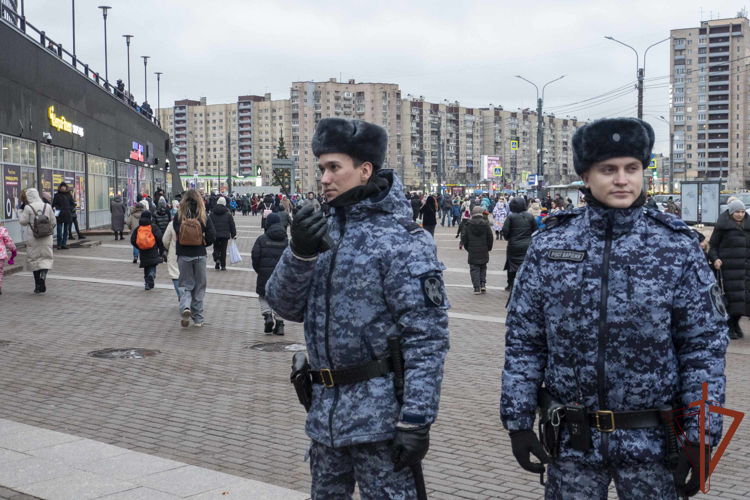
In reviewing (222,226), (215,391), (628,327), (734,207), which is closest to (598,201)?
(628,327)

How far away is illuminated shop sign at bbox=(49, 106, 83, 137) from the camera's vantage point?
28.8 m

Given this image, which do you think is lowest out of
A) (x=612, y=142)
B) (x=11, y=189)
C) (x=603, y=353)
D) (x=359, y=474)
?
(x=359, y=474)

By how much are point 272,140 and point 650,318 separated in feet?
567

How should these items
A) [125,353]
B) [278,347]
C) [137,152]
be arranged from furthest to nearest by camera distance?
[137,152]
[278,347]
[125,353]

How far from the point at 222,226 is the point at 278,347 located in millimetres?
8404

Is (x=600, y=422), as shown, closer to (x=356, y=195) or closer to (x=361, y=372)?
(x=361, y=372)

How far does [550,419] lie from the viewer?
2.72 metres

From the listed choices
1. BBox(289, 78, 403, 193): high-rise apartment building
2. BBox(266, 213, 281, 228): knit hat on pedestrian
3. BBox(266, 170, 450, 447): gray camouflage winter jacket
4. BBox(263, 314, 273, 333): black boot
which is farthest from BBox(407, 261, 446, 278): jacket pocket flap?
BBox(289, 78, 403, 193): high-rise apartment building

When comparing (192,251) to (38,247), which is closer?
(192,251)

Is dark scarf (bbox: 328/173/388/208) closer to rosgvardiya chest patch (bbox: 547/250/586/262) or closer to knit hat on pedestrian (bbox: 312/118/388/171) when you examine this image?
knit hat on pedestrian (bbox: 312/118/388/171)

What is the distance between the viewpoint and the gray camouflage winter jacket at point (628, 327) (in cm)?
265

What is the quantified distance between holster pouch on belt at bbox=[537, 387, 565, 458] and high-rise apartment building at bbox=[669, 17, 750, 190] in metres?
147

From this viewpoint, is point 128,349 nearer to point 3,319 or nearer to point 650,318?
point 3,319

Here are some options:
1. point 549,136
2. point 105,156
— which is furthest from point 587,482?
point 549,136
